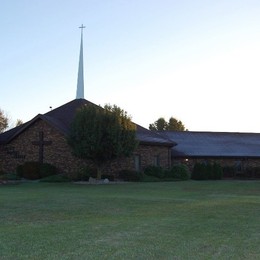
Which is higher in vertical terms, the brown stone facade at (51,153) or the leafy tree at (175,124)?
the leafy tree at (175,124)

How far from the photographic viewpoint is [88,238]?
9.92 metres

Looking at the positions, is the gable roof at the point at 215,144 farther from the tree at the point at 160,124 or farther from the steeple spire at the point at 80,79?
the tree at the point at 160,124

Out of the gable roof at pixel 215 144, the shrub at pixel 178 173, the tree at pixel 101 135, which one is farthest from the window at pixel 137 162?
the gable roof at pixel 215 144

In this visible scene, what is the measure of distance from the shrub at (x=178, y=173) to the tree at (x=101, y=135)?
20.4 feet

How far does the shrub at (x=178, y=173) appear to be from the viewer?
130ft

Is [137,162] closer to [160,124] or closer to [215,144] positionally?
[215,144]

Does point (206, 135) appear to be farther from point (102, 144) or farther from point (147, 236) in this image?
point (147, 236)

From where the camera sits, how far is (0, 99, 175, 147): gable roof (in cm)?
3754

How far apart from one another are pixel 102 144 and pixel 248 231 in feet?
73.9

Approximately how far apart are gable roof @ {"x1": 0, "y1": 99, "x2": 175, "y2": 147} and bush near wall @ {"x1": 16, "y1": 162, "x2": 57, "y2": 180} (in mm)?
2730

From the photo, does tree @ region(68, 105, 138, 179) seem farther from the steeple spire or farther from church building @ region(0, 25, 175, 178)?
the steeple spire

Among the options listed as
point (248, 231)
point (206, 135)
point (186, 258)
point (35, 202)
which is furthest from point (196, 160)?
point (186, 258)

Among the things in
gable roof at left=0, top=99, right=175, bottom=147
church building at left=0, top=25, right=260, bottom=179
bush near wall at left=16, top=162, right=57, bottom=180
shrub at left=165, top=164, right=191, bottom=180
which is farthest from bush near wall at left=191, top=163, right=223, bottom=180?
bush near wall at left=16, top=162, right=57, bottom=180

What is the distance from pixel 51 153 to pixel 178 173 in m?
9.72
